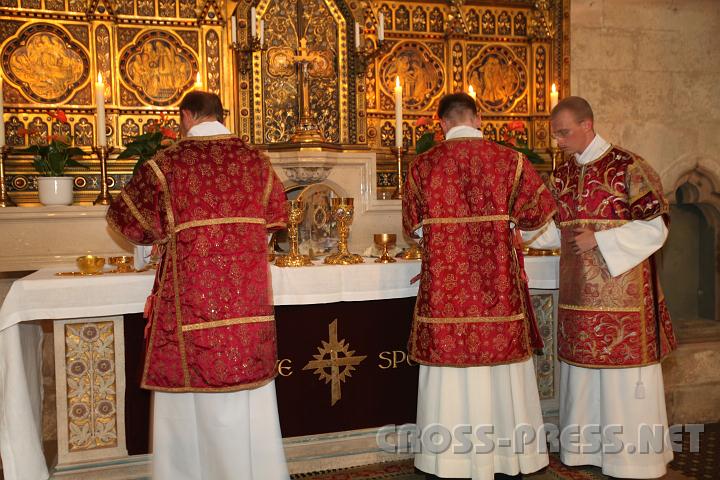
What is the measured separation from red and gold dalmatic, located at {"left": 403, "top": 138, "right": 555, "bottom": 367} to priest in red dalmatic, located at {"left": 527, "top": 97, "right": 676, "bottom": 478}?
542 mm

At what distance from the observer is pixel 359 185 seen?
5590 millimetres

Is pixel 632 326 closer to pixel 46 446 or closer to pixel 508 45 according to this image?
pixel 508 45

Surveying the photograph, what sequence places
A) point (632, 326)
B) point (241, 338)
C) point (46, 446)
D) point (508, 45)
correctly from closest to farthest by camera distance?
point (241, 338)
point (632, 326)
point (46, 446)
point (508, 45)

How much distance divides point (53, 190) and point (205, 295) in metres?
2.21

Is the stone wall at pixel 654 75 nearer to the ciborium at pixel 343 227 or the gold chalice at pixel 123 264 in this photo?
the ciborium at pixel 343 227

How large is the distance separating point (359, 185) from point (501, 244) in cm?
189

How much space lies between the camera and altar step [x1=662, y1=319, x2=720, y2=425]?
570cm

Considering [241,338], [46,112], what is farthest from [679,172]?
[46,112]

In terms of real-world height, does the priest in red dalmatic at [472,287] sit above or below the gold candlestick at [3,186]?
below

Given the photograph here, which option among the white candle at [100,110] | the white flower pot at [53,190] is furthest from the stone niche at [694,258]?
the white flower pot at [53,190]

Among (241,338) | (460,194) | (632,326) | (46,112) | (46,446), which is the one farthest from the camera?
(46,112)

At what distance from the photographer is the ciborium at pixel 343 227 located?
14.5 feet

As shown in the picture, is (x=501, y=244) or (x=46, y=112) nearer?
(x=501, y=244)

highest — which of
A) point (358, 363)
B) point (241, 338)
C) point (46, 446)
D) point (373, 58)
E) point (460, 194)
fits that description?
point (373, 58)
